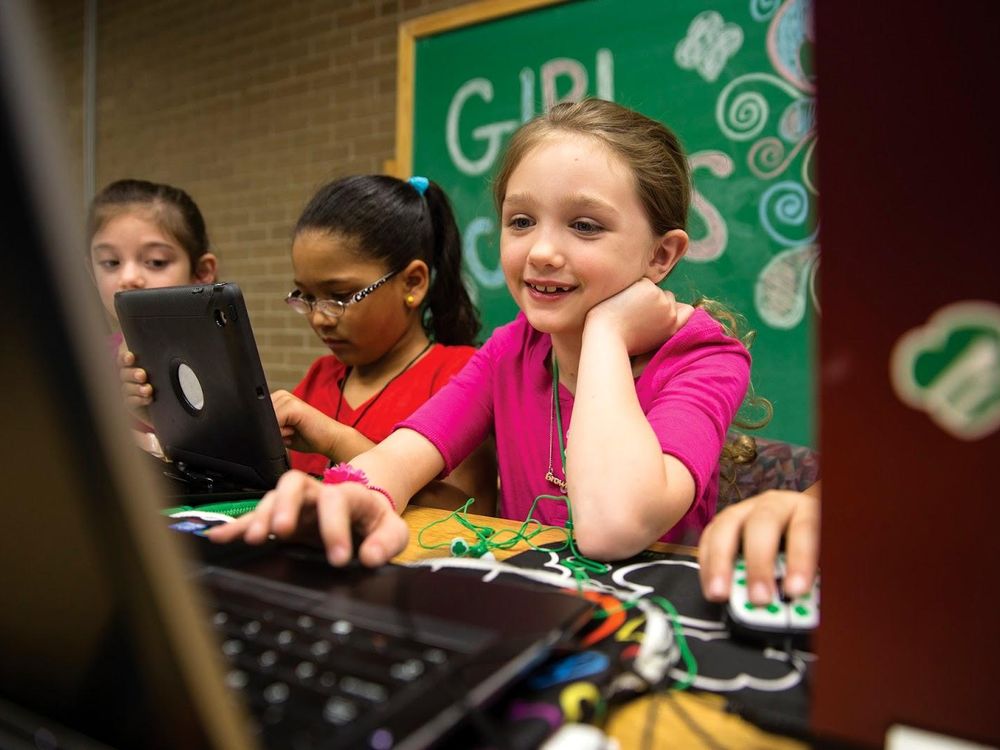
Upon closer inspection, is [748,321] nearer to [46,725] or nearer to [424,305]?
[424,305]

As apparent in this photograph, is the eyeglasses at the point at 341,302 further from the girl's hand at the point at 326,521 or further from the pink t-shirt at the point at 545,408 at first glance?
the girl's hand at the point at 326,521

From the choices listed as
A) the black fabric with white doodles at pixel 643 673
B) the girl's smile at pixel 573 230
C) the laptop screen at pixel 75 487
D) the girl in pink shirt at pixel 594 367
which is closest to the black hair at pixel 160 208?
the girl in pink shirt at pixel 594 367

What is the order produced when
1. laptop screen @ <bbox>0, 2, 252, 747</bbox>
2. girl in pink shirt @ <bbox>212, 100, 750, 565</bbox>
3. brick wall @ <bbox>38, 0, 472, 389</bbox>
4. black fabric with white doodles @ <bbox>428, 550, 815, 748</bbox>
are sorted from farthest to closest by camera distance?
brick wall @ <bbox>38, 0, 472, 389</bbox>
girl in pink shirt @ <bbox>212, 100, 750, 565</bbox>
black fabric with white doodles @ <bbox>428, 550, 815, 748</bbox>
laptop screen @ <bbox>0, 2, 252, 747</bbox>

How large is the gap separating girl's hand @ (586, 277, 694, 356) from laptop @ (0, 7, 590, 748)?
2.07 ft

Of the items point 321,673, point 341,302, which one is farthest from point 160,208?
point 321,673

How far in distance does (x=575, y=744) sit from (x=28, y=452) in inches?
9.5

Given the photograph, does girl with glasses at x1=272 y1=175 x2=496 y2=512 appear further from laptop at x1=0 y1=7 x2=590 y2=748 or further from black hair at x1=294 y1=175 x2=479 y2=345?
laptop at x1=0 y1=7 x2=590 y2=748

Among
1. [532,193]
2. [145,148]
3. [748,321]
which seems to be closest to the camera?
[532,193]

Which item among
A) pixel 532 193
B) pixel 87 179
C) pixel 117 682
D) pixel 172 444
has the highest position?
pixel 87 179

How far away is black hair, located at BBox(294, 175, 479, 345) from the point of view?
149 cm

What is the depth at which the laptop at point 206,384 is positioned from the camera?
2.73 ft

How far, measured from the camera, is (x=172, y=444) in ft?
3.48

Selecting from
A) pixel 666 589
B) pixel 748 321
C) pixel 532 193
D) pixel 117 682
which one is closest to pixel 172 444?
pixel 532 193

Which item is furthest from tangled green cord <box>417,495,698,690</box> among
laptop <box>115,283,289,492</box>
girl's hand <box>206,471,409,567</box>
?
laptop <box>115,283,289,492</box>
